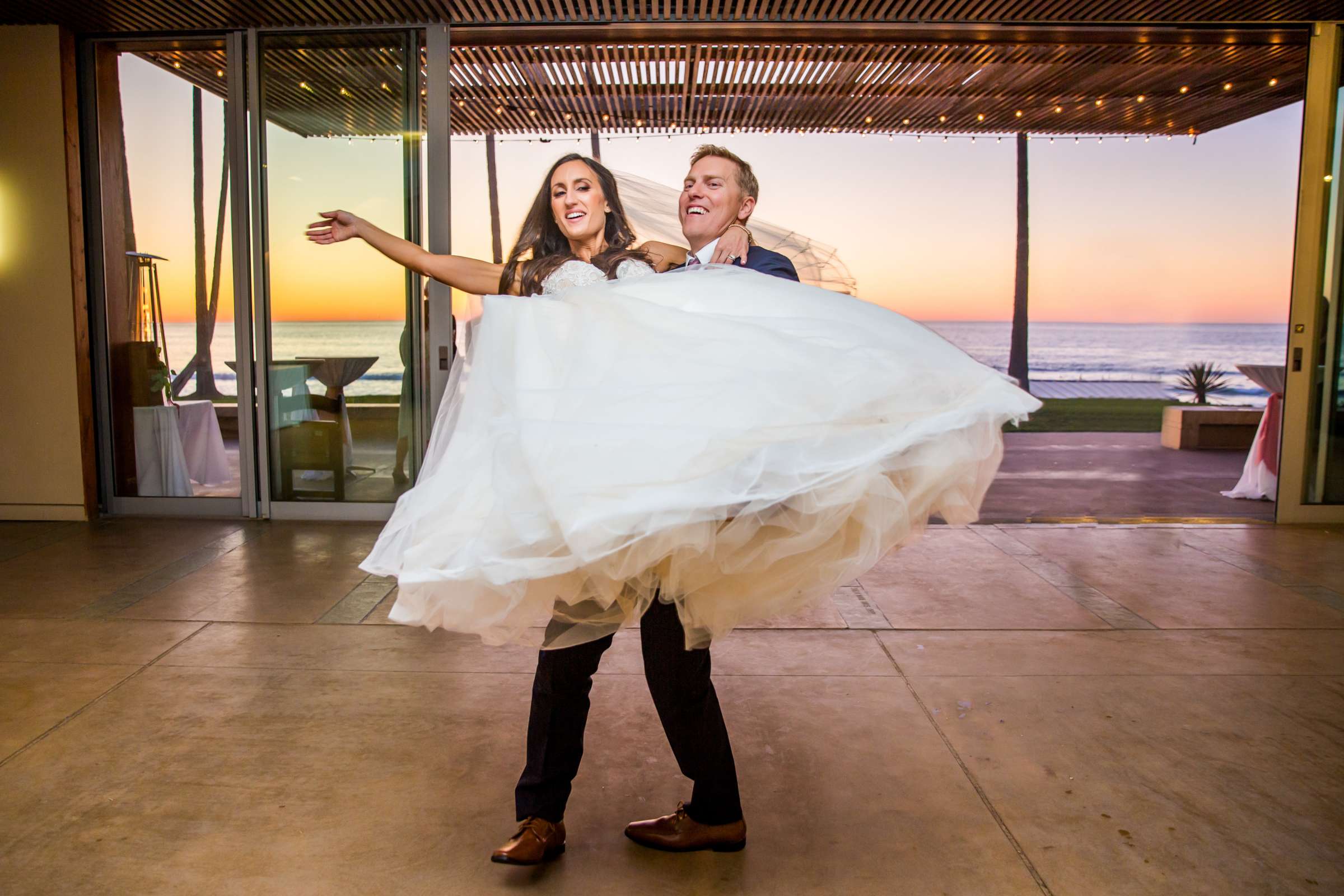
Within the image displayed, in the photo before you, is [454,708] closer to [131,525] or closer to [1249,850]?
[1249,850]

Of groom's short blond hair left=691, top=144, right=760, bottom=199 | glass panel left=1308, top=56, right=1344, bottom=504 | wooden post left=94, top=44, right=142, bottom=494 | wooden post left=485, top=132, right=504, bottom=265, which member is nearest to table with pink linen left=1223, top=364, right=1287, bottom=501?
glass panel left=1308, top=56, right=1344, bottom=504

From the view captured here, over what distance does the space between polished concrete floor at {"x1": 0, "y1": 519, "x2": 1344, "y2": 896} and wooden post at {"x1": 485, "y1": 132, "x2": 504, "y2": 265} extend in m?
6.92

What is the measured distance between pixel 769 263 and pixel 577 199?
0.47 metres

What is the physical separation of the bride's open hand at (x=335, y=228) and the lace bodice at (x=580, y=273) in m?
0.65

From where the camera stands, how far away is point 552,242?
2285mm

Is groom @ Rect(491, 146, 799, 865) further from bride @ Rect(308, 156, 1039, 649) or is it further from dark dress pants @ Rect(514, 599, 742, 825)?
bride @ Rect(308, 156, 1039, 649)

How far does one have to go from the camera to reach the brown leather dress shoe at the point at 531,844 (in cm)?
200

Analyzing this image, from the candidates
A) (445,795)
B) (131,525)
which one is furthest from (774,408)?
(131,525)

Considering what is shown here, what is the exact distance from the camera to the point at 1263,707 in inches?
115

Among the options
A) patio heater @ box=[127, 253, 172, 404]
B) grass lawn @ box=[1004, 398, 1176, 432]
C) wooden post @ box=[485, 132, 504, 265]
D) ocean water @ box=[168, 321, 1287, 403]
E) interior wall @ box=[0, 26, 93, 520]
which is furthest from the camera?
ocean water @ box=[168, 321, 1287, 403]

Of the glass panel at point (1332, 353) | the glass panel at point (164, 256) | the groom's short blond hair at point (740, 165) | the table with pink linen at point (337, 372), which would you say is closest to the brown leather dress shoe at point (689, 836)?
the groom's short blond hair at point (740, 165)

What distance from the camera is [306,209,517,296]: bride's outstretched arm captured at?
2.43m

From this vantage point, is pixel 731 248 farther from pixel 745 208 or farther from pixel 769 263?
pixel 745 208

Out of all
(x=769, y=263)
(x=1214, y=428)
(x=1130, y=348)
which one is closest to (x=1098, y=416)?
(x=1214, y=428)
